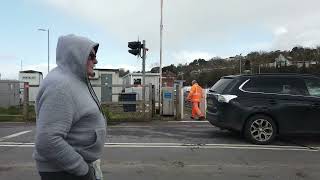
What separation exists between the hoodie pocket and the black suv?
9465mm

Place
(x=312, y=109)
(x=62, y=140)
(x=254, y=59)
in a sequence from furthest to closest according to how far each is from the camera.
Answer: (x=254, y=59)
(x=312, y=109)
(x=62, y=140)

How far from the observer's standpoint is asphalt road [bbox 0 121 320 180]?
28.9ft

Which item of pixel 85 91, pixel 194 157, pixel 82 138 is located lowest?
pixel 194 157

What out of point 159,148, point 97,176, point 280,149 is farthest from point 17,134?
point 97,176

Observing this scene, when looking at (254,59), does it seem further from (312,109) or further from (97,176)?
(97,176)

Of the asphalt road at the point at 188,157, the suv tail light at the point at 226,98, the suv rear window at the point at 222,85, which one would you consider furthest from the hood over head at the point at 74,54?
the suv rear window at the point at 222,85

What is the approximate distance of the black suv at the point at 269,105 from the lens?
12.6 metres

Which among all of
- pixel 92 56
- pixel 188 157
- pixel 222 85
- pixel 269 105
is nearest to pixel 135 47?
pixel 222 85

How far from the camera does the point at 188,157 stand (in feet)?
34.2

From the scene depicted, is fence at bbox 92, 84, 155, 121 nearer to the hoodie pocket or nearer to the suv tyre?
the suv tyre

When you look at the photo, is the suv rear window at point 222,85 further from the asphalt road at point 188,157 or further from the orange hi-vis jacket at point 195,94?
A: the orange hi-vis jacket at point 195,94

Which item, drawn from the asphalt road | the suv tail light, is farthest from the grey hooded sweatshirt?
the suv tail light

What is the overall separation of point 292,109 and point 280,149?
128cm

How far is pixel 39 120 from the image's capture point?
10.8 feet
